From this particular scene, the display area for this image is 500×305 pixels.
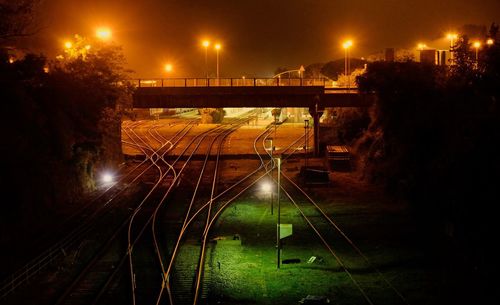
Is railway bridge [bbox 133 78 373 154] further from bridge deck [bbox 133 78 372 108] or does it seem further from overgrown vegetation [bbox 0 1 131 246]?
overgrown vegetation [bbox 0 1 131 246]

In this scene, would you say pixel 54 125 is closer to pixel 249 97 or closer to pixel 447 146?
pixel 249 97

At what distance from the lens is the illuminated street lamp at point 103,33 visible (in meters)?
35.8

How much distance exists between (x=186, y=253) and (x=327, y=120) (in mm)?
40441

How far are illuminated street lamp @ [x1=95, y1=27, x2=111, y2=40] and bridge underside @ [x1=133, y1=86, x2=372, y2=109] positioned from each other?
702 cm

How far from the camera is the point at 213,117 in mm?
69562

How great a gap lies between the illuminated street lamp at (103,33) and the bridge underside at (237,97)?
7023 mm

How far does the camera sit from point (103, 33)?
36125 mm

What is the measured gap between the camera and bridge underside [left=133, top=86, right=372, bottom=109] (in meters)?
42.2

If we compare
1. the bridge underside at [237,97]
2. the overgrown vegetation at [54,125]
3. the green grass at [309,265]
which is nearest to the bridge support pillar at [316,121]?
the bridge underside at [237,97]

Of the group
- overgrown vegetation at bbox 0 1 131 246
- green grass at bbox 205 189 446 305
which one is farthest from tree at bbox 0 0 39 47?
green grass at bbox 205 189 446 305

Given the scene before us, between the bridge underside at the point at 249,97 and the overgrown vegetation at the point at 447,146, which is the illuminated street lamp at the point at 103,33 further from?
the overgrown vegetation at the point at 447,146

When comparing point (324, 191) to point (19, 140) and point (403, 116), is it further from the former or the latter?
point (19, 140)

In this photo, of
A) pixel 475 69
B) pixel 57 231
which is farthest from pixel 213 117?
pixel 57 231

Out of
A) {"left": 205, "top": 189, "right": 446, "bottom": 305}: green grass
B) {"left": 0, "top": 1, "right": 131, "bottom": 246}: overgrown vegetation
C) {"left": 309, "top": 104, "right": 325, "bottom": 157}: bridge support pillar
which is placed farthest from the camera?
{"left": 309, "top": 104, "right": 325, "bottom": 157}: bridge support pillar
